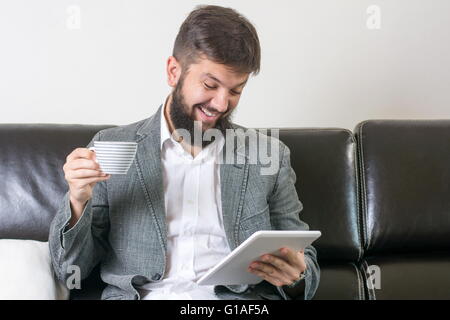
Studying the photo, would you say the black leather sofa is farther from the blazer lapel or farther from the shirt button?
the shirt button

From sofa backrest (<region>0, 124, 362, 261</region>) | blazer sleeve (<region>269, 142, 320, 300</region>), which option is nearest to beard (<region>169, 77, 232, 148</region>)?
blazer sleeve (<region>269, 142, 320, 300</region>)

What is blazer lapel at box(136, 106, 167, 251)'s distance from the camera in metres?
1.67

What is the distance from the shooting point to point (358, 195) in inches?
80.8

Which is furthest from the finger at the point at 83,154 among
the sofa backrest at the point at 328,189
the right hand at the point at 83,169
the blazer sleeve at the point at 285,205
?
the sofa backrest at the point at 328,189

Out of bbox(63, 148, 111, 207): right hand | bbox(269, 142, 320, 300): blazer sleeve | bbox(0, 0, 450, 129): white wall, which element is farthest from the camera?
bbox(0, 0, 450, 129): white wall

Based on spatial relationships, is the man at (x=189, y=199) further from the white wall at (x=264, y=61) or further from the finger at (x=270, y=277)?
the white wall at (x=264, y=61)

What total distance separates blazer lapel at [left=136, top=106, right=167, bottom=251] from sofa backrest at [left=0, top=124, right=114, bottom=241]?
27 cm

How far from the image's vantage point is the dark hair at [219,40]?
1.66m

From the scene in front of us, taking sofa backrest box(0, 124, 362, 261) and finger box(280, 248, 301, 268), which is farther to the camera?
sofa backrest box(0, 124, 362, 261)

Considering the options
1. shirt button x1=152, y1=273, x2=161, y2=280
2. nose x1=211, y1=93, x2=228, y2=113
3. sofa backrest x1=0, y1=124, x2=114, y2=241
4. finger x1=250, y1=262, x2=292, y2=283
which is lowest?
shirt button x1=152, y1=273, x2=161, y2=280

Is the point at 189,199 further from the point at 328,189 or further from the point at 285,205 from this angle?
the point at 328,189

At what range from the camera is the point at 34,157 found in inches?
74.7

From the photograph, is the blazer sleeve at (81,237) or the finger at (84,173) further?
the blazer sleeve at (81,237)

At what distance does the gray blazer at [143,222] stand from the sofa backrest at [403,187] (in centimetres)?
35
